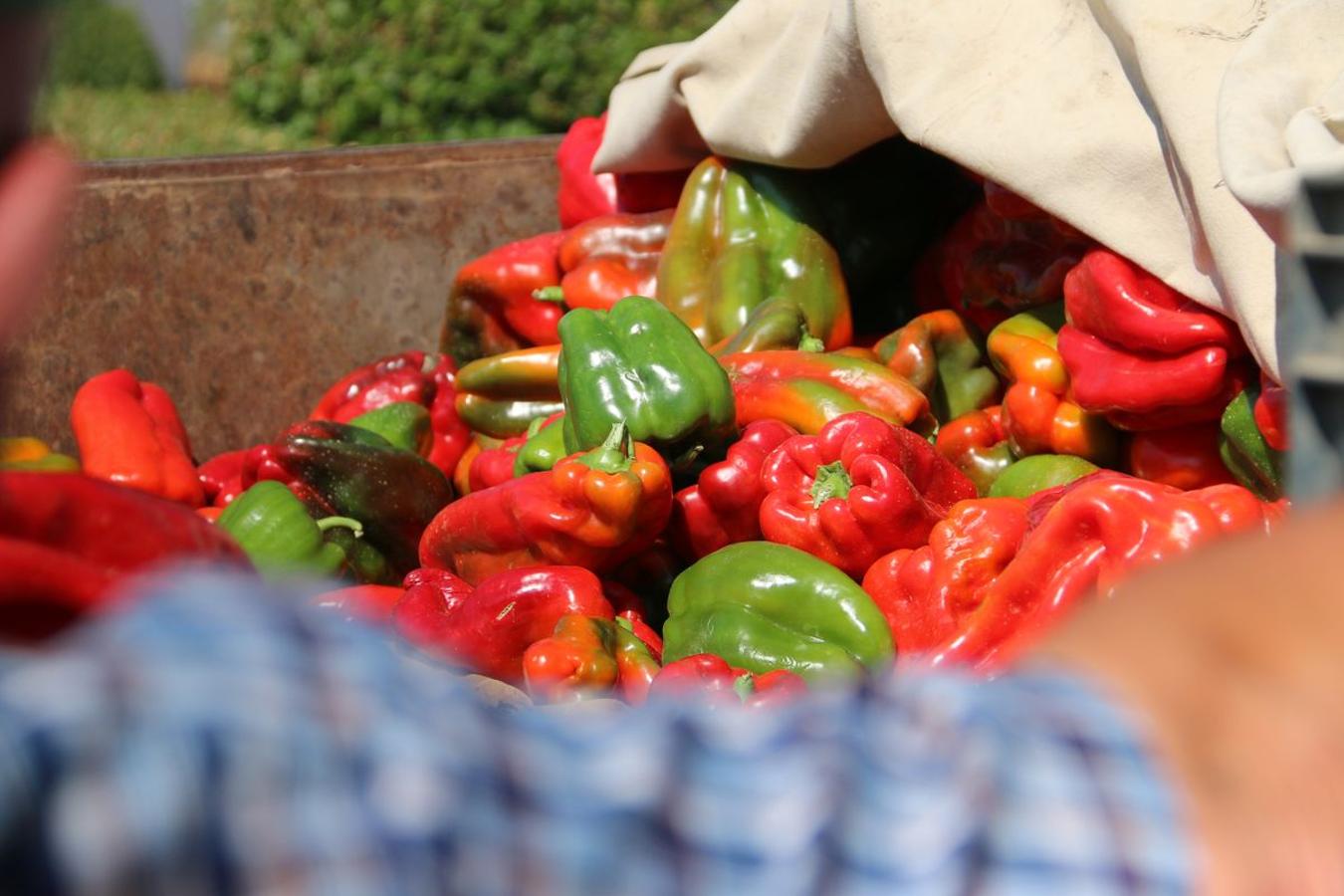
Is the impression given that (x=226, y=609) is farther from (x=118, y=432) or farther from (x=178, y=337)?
(x=178, y=337)

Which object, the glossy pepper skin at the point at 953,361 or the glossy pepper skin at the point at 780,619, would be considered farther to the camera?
the glossy pepper skin at the point at 953,361

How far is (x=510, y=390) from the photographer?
3.14 m

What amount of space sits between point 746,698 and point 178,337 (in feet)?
6.20

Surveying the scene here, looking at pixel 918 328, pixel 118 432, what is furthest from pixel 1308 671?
pixel 118 432

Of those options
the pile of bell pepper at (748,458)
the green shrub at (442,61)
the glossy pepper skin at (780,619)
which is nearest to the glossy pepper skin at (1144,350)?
the pile of bell pepper at (748,458)

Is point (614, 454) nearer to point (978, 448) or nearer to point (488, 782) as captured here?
point (978, 448)

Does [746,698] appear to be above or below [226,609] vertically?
below

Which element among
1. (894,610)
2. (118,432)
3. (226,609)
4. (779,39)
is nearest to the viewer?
(226,609)

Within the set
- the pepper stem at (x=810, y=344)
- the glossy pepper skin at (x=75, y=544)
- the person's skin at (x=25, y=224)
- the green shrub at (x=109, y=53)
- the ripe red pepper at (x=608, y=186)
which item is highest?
the person's skin at (x=25, y=224)

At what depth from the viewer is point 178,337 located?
3.40m

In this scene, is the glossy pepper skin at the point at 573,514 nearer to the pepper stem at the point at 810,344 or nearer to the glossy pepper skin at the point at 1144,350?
the pepper stem at the point at 810,344

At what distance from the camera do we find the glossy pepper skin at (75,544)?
90 cm

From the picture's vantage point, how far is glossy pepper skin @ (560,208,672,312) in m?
3.13

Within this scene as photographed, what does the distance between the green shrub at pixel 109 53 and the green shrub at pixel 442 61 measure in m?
4.37
